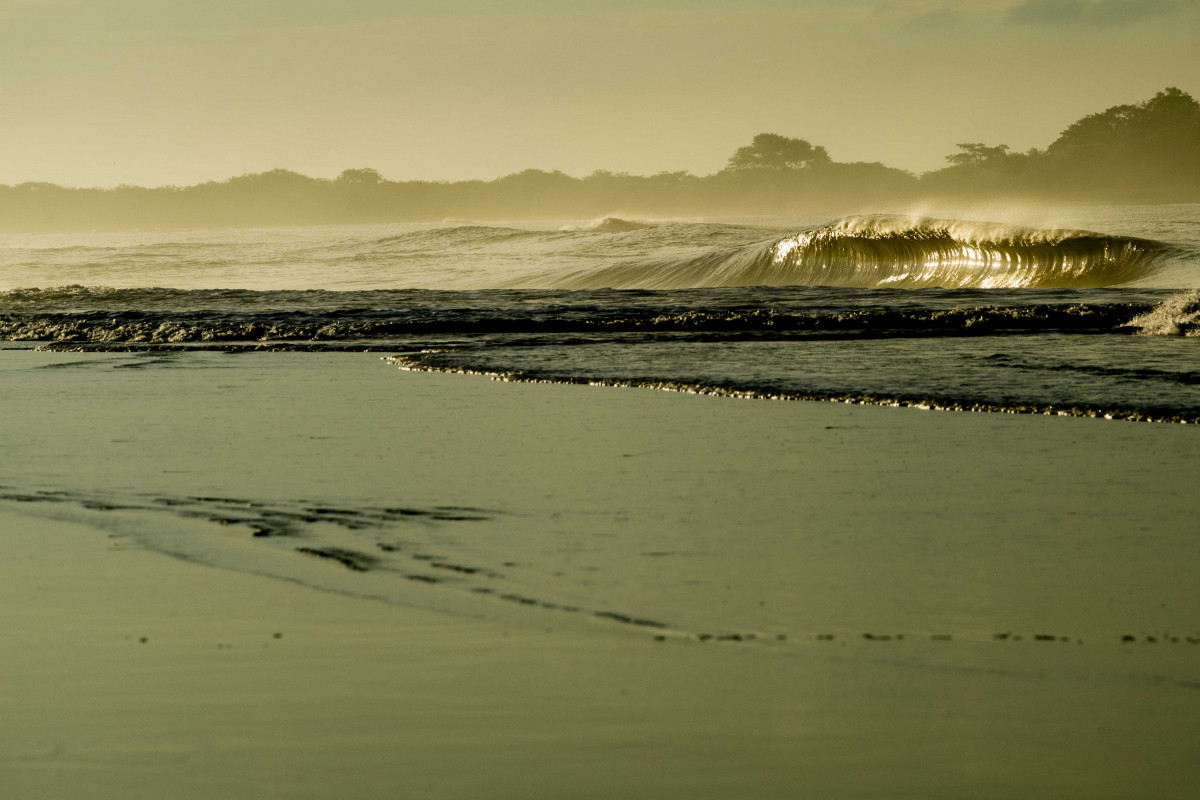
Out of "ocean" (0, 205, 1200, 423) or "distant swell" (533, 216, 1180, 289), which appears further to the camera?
"distant swell" (533, 216, 1180, 289)

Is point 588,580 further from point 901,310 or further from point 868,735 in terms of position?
point 901,310

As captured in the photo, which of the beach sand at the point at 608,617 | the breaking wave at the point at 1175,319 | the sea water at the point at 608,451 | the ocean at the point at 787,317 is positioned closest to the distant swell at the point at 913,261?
the ocean at the point at 787,317

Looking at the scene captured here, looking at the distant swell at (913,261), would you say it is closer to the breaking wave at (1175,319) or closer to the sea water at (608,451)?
the sea water at (608,451)

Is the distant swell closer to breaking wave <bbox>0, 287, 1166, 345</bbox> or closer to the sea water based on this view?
breaking wave <bbox>0, 287, 1166, 345</bbox>

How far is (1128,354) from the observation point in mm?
7625

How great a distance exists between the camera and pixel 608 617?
2527 mm

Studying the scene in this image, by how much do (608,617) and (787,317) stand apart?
9.45m

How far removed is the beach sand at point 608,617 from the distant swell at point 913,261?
16.3 meters

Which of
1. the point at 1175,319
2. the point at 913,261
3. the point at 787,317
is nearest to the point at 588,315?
the point at 787,317

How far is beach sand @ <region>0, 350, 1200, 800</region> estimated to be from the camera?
1.83m

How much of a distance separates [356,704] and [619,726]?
49 cm

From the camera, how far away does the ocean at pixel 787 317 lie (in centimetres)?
667

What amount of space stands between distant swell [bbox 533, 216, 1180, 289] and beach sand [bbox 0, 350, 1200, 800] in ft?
53.3

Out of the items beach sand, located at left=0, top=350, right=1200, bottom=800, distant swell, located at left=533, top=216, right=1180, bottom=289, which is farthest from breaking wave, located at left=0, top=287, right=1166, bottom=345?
beach sand, located at left=0, top=350, right=1200, bottom=800
